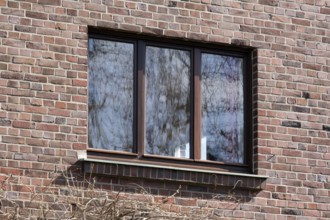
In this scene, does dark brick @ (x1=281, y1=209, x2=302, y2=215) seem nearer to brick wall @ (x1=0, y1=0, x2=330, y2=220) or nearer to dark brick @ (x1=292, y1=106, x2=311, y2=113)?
brick wall @ (x1=0, y1=0, x2=330, y2=220)

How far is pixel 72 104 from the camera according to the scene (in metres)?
13.6

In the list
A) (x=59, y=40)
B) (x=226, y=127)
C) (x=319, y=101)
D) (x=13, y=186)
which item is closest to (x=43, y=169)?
(x=13, y=186)

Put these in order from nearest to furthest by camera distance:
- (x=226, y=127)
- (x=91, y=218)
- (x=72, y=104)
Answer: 1. (x=91, y=218)
2. (x=72, y=104)
3. (x=226, y=127)

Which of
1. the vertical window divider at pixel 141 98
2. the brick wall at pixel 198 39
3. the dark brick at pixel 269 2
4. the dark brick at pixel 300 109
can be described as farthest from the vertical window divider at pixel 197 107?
the dark brick at pixel 300 109

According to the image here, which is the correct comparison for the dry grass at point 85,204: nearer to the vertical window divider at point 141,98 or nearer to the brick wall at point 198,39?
the brick wall at point 198,39

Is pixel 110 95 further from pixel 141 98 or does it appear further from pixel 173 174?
pixel 173 174

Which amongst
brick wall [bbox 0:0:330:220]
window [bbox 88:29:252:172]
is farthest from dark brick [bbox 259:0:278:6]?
window [bbox 88:29:252:172]

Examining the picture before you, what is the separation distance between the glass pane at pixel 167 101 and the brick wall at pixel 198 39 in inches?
13.6

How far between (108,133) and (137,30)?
1291 mm

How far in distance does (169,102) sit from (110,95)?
0.77 metres

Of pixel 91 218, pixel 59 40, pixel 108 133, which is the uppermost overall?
pixel 59 40

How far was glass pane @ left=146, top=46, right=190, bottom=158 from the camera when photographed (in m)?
14.2

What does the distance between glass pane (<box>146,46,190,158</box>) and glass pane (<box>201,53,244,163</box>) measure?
249mm

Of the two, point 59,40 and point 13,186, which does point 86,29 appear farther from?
point 13,186
